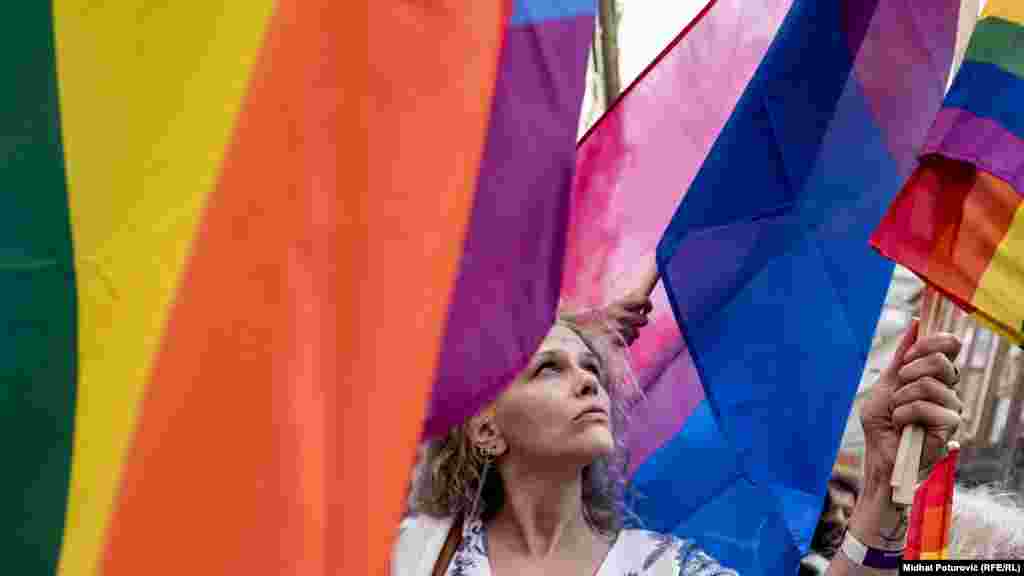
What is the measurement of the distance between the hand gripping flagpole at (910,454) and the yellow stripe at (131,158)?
1.15 metres

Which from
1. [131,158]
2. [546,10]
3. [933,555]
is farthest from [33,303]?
[933,555]

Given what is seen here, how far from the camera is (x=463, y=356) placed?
6.38 feet

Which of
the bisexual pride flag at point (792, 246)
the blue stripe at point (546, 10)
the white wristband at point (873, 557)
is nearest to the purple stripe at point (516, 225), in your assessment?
the blue stripe at point (546, 10)

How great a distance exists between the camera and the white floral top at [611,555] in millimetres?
2539

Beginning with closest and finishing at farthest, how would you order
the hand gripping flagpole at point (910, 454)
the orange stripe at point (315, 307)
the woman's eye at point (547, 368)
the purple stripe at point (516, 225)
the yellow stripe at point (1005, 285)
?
the orange stripe at point (315, 307)
the purple stripe at point (516, 225)
the hand gripping flagpole at point (910, 454)
the yellow stripe at point (1005, 285)
the woman's eye at point (547, 368)

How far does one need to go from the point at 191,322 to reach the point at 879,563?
50.4 inches

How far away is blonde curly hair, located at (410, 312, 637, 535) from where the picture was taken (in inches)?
104

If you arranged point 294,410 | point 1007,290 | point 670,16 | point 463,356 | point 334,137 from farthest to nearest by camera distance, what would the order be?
1. point 670,16
2. point 1007,290
3. point 463,356
4. point 334,137
5. point 294,410

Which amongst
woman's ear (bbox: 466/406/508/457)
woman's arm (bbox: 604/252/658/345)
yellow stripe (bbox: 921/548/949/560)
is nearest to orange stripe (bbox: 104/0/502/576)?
woman's arm (bbox: 604/252/658/345)

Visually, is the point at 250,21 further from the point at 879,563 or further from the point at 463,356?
the point at 879,563

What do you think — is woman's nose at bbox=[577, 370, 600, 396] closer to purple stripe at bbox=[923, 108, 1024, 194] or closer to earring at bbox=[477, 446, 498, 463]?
earring at bbox=[477, 446, 498, 463]

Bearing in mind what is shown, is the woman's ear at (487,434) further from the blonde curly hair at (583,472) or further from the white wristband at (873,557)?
the white wristband at (873,557)

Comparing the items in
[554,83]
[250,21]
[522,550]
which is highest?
[250,21]

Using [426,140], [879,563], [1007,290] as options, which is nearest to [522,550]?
[879,563]
